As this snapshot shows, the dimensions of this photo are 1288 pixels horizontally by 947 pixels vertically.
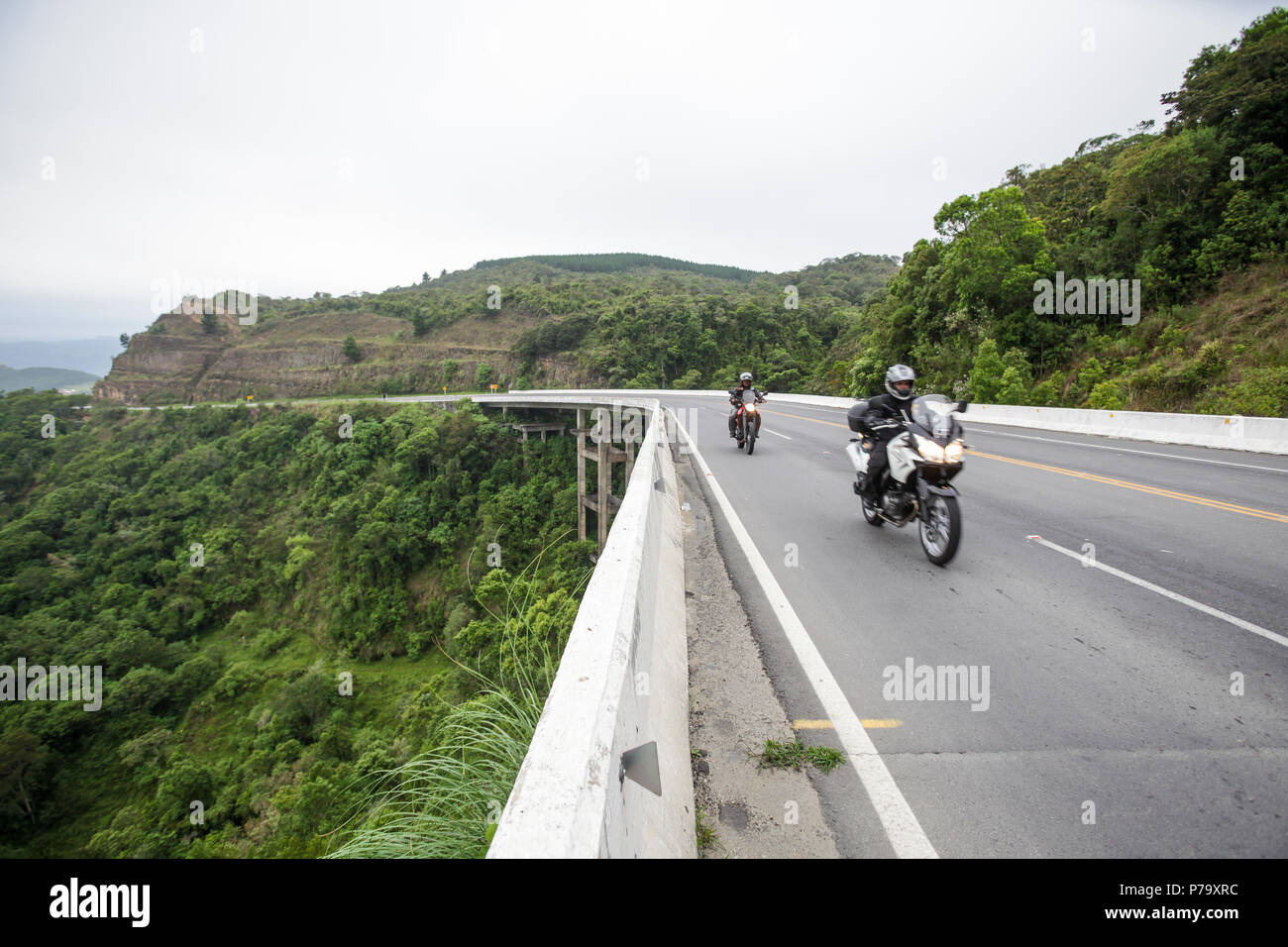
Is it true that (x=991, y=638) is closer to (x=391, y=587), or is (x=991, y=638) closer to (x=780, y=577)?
(x=780, y=577)

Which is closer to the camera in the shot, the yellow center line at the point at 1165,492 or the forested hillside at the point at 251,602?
the yellow center line at the point at 1165,492

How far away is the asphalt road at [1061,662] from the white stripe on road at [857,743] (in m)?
0.05

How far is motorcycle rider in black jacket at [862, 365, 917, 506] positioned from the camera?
5.59 metres

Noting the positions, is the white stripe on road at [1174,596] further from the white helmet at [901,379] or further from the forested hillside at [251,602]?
the forested hillside at [251,602]

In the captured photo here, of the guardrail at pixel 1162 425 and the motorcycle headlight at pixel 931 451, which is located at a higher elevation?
the guardrail at pixel 1162 425

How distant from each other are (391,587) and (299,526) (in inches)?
511

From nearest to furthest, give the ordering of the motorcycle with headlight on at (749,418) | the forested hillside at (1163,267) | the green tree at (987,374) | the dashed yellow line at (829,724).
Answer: the dashed yellow line at (829,724), the motorcycle with headlight on at (749,418), the forested hillside at (1163,267), the green tree at (987,374)

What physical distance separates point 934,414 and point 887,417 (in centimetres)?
75

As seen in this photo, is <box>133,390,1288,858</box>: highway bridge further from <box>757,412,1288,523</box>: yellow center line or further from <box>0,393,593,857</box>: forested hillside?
<box>0,393,593,857</box>: forested hillside

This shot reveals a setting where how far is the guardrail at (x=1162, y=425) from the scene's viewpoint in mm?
10008

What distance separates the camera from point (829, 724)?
2635 mm

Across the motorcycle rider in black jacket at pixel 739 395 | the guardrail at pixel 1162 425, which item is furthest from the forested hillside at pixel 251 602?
the guardrail at pixel 1162 425

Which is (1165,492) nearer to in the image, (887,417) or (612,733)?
(887,417)
